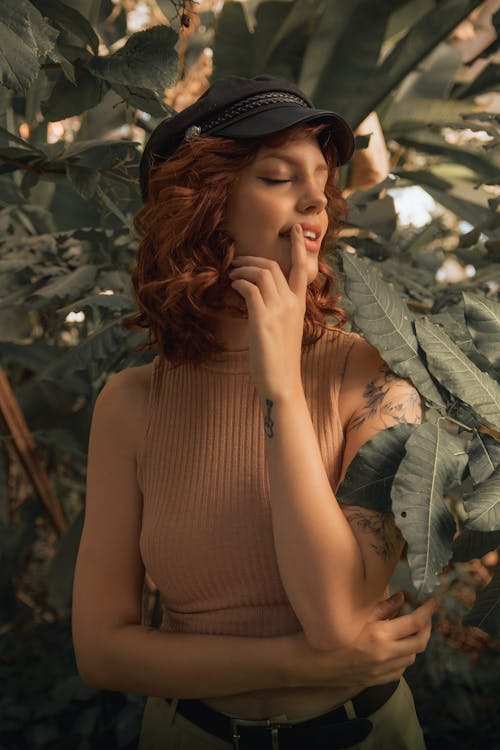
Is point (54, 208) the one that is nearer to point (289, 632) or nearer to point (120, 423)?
point (120, 423)

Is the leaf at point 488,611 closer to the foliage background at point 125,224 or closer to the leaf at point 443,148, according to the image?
the foliage background at point 125,224

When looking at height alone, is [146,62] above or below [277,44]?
above

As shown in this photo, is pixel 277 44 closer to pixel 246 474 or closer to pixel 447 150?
pixel 447 150

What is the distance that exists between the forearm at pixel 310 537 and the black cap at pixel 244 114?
0.94ft

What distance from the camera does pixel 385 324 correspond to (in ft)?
2.63

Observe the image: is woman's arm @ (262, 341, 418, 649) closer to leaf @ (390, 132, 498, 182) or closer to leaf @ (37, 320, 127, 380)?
leaf @ (37, 320, 127, 380)

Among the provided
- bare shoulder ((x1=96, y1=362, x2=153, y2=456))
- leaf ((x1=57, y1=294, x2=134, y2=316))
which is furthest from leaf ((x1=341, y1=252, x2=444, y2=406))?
leaf ((x1=57, y1=294, x2=134, y2=316))

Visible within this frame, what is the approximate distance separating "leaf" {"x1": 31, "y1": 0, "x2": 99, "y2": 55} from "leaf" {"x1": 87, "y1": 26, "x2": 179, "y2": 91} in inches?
1.4

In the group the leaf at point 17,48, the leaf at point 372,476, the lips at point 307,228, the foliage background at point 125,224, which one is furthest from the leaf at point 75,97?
the leaf at point 372,476

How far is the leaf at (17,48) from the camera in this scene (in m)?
0.77

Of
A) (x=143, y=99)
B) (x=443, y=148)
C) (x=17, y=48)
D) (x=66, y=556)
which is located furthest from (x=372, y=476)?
(x=443, y=148)

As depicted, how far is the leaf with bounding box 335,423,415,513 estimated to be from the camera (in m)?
0.73

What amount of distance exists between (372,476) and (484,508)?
0.33ft

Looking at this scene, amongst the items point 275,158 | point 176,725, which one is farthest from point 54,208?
point 176,725
